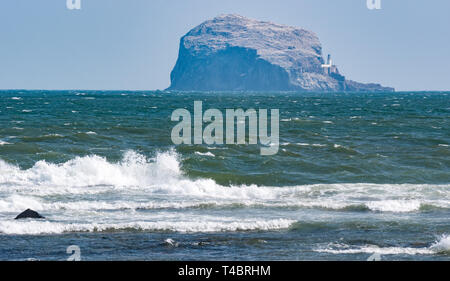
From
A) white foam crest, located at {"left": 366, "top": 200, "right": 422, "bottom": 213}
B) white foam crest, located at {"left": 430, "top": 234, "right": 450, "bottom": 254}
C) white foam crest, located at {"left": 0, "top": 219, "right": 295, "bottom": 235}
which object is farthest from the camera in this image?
white foam crest, located at {"left": 366, "top": 200, "right": 422, "bottom": 213}

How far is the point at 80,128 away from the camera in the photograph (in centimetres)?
4425

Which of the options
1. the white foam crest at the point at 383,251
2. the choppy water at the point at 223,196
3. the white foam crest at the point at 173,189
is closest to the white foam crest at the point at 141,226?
the choppy water at the point at 223,196

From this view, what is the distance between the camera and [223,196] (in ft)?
72.7

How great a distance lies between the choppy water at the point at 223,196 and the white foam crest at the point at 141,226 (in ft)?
0.10

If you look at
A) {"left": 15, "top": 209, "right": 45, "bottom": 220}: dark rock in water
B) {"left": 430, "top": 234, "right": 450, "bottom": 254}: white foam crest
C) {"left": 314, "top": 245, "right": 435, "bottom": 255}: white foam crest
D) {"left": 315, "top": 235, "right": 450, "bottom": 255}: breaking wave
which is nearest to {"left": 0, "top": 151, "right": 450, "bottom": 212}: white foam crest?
{"left": 15, "top": 209, "right": 45, "bottom": 220}: dark rock in water

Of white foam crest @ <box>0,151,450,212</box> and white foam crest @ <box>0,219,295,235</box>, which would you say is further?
white foam crest @ <box>0,151,450,212</box>

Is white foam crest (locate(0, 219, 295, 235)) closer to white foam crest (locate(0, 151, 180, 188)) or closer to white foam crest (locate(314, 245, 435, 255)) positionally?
white foam crest (locate(314, 245, 435, 255))

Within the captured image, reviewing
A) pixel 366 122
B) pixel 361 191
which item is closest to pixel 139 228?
pixel 361 191

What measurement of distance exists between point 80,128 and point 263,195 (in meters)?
24.7

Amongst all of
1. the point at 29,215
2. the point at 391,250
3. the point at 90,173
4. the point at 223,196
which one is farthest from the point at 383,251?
the point at 90,173

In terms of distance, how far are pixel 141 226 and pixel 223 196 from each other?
661 centimetres

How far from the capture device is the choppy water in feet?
45.7

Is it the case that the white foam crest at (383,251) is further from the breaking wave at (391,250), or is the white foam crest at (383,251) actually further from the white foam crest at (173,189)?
the white foam crest at (173,189)

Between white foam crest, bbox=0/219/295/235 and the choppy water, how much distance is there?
0.10ft
